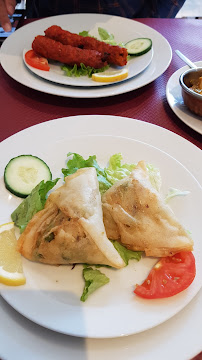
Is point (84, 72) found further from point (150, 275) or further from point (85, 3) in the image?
point (150, 275)

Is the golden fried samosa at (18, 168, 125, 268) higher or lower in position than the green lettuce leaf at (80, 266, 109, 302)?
higher

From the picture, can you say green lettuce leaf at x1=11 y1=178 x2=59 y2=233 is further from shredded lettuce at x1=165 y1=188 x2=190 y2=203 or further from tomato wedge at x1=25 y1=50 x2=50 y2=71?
tomato wedge at x1=25 y1=50 x2=50 y2=71

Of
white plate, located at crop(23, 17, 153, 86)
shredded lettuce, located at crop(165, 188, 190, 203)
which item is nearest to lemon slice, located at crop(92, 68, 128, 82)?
white plate, located at crop(23, 17, 153, 86)

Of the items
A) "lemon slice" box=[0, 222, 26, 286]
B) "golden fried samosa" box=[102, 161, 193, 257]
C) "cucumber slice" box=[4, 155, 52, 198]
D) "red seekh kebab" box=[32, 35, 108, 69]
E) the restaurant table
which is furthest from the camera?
"red seekh kebab" box=[32, 35, 108, 69]

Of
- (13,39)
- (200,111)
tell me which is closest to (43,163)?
(200,111)

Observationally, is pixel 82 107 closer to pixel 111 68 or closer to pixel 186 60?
pixel 111 68

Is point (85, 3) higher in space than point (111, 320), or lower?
higher

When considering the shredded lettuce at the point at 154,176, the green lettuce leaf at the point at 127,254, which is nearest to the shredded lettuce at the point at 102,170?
the shredded lettuce at the point at 154,176

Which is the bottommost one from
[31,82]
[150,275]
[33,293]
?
[150,275]
